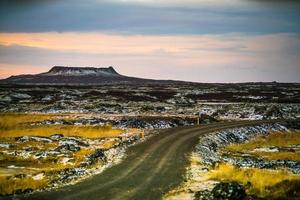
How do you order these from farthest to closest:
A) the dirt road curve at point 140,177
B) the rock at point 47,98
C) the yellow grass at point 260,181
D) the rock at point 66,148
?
the rock at point 47,98
the rock at point 66,148
the dirt road curve at point 140,177
the yellow grass at point 260,181

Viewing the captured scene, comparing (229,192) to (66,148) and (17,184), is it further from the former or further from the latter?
(66,148)

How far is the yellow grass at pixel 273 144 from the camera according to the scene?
1826 inches

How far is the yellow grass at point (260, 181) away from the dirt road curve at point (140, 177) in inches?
117

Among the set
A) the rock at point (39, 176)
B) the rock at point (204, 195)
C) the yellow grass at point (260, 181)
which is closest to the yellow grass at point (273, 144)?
the yellow grass at point (260, 181)

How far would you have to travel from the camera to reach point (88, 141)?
52.0 metres

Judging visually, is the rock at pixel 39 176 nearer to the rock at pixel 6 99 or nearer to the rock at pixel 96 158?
the rock at pixel 96 158

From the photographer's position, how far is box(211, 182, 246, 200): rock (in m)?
21.3

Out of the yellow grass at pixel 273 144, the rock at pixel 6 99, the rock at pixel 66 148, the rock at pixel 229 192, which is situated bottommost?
the yellow grass at pixel 273 144

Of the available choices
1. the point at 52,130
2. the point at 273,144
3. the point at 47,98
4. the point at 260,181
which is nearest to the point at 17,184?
the point at 260,181

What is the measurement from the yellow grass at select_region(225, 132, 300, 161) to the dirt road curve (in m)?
8.40

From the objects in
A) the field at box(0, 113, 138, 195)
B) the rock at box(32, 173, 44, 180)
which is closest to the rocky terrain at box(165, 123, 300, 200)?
the field at box(0, 113, 138, 195)

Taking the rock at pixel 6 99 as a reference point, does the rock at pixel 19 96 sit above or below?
above

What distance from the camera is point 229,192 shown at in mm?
21406

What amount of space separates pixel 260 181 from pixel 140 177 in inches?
315
